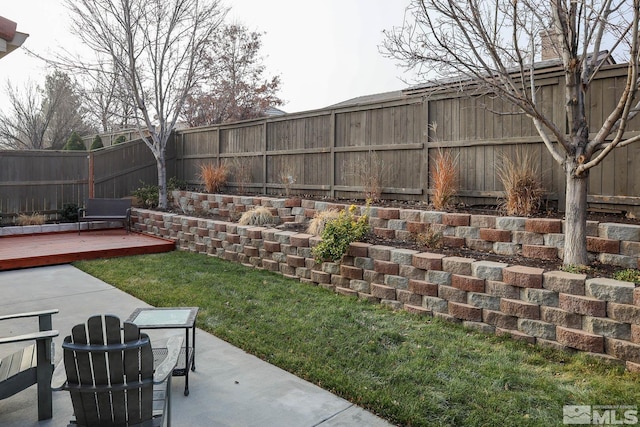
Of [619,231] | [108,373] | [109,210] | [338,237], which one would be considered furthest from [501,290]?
[109,210]

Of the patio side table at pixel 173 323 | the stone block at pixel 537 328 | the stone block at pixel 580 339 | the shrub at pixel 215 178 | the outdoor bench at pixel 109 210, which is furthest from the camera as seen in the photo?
the shrub at pixel 215 178

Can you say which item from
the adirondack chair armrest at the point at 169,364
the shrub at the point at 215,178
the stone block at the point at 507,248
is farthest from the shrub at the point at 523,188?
the shrub at the point at 215,178

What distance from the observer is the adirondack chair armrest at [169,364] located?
1927 millimetres

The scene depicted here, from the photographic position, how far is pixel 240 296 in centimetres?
471

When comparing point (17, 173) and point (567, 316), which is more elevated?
point (17, 173)

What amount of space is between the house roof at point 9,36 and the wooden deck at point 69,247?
4.19 m

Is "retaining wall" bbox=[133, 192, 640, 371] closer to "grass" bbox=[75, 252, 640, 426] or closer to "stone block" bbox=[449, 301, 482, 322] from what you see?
"stone block" bbox=[449, 301, 482, 322]

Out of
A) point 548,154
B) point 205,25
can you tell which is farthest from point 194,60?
point 548,154

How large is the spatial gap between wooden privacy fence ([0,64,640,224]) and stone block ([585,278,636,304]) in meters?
1.50

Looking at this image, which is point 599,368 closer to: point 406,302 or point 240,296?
point 406,302

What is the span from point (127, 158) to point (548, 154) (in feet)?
31.0

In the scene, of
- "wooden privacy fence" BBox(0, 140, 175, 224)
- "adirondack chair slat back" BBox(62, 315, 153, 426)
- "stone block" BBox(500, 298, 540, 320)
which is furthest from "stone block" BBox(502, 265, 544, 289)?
"wooden privacy fence" BBox(0, 140, 175, 224)

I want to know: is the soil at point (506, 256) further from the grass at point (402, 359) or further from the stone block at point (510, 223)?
the grass at point (402, 359)

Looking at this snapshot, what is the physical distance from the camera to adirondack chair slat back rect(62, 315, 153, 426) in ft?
6.08
